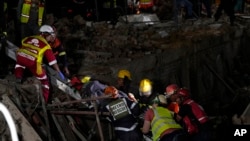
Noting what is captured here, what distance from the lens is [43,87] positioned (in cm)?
690

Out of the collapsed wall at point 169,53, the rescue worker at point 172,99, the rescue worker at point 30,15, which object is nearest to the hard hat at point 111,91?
the rescue worker at point 172,99

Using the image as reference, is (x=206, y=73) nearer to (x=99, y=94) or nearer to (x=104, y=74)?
(x=104, y=74)

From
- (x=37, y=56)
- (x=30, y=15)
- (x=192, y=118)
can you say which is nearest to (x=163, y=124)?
(x=192, y=118)

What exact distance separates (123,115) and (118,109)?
0.12m

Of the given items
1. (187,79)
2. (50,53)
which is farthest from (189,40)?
(50,53)

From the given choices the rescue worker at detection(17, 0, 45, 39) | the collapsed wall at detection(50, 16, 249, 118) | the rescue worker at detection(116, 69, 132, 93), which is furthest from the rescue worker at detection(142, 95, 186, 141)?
the rescue worker at detection(17, 0, 45, 39)

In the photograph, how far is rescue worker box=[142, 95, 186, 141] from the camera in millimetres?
5758

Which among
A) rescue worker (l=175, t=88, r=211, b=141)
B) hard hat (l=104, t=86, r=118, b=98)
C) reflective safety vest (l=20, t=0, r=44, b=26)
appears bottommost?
rescue worker (l=175, t=88, r=211, b=141)

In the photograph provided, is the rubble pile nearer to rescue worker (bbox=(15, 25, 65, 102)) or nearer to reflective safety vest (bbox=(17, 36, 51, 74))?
rescue worker (bbox=(15, 25, 65, 102))

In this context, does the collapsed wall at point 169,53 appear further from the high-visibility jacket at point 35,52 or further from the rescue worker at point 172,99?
the rescue worker at point 172,99

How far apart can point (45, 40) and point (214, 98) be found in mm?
6981

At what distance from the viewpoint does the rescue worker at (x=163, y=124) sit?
576cm

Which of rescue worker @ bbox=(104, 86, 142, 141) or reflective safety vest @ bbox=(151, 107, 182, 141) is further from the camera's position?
rescue worker @ bbox=(104, 86, 142, 141)

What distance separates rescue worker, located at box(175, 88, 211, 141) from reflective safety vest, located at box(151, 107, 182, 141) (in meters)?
0.28
